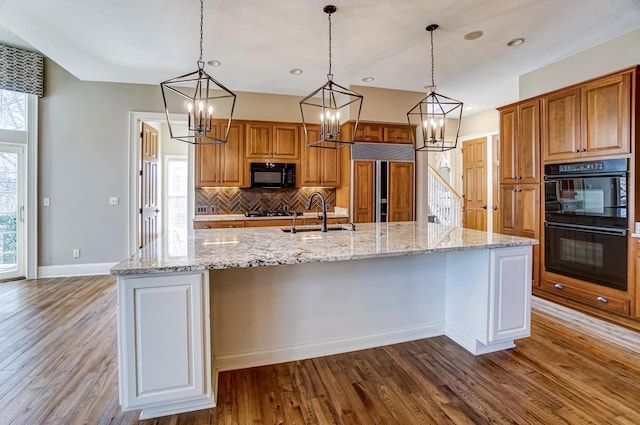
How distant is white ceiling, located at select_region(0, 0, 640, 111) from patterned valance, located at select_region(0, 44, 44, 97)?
15 cm

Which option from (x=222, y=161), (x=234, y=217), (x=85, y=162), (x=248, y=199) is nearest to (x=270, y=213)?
(x=248, y=199)

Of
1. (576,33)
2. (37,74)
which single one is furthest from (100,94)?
(576,33)

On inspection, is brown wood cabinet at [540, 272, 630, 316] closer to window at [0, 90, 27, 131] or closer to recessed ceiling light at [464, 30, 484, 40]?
recessed ceiling light at [464, 30, 484, 40]

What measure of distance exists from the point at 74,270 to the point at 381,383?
484 cm

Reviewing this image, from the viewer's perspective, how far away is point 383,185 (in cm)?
536

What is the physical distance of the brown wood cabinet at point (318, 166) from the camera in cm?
552

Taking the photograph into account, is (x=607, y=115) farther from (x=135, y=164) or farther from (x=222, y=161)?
(x=135, y=164)

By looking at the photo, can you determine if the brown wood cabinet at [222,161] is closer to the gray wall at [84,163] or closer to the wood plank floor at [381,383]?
the gray wall at [84,163]

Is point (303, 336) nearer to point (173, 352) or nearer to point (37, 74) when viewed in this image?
point (173, 352)

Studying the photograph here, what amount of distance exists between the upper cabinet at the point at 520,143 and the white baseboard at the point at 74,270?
556 centimetres

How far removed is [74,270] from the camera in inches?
194

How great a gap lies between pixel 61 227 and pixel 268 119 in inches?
135

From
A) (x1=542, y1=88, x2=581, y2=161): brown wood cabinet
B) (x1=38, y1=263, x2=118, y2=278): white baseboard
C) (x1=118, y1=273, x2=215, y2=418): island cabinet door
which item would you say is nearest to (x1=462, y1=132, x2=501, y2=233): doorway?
(x1=542, y1=88, x2=581, y2=161): brown wood cabinet

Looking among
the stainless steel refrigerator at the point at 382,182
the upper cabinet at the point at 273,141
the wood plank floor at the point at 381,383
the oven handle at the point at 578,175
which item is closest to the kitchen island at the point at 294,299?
the wood plank floor at the point at 381,383
